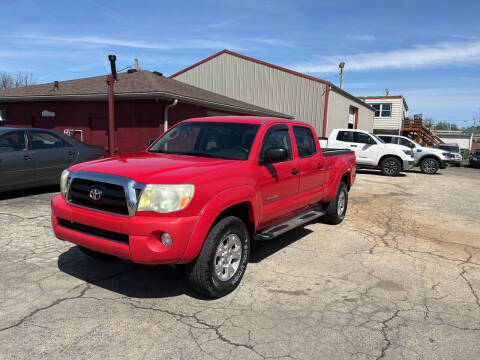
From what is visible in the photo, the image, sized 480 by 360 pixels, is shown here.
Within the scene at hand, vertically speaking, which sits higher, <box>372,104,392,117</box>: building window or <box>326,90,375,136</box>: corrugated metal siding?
<box>372,104,392,117</box>: building window

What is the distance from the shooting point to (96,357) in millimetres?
2713

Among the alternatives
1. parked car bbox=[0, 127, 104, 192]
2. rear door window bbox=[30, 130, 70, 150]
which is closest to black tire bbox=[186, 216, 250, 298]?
parked car bbox=[0, 127, 104, 192]

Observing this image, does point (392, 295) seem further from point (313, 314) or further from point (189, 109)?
point (189, 109)

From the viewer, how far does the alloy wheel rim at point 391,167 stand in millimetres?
16672

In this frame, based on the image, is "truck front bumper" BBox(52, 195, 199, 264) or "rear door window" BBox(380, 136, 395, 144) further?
"rear door window" BBox(380, 136, 395, 144)

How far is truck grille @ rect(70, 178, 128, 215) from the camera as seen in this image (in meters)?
3.38

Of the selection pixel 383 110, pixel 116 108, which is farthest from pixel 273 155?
pixel 383 110

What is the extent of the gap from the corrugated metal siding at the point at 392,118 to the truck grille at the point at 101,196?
4169 centimetres

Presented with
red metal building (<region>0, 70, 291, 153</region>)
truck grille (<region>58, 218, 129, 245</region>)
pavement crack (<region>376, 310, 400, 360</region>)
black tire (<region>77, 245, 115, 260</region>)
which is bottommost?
pavement crack (<region>376, 310, 400, 360</region>)

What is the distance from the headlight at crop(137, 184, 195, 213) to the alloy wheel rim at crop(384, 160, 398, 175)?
15256 mm

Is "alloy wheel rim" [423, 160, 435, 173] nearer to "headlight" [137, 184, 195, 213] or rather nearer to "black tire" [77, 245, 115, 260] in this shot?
"black tire" [77, 245, 115, 260]

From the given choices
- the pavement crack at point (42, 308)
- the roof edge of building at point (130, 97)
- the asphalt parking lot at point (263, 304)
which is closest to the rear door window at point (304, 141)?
the asphalt parking lot at point (263, 304)

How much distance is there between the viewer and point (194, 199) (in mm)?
3338

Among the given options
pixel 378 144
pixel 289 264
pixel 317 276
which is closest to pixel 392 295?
pixel 317 276
